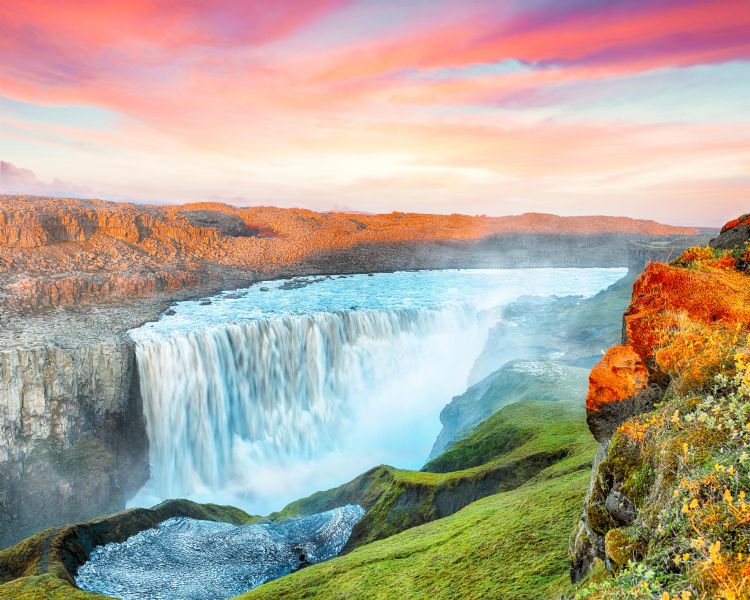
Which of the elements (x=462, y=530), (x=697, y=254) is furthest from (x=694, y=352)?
(x=462, y=530)

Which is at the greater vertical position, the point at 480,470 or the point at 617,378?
the point at 617,378

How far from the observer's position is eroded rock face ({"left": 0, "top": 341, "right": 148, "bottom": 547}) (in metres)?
22.7

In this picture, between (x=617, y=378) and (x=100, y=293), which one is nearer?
(x=617, y=378)

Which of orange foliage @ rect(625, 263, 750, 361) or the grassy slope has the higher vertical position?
orange foliage @ rect(625, 263, 750, 361)

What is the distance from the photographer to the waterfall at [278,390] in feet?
98.1

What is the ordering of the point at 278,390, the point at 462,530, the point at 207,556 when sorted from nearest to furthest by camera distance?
the point at 462,530
the point at 207,556
the point at 278,390

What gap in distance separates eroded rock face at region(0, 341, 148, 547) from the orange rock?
25.6 m

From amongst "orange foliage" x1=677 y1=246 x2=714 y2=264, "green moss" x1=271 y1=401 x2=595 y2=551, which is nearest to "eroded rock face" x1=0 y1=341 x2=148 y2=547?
"green moss" x1=271 y1=401 x2=595 y2=551

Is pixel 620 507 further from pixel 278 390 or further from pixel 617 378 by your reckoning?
pixel 278 390

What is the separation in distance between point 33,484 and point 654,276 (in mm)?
27244

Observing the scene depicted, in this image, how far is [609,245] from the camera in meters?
122

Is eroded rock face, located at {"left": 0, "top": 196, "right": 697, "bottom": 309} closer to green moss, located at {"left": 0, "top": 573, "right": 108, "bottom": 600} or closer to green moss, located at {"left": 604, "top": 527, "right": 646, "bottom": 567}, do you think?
green moss, located at {"left": 0, "top": 573, "right": 108, "bottom": 600}

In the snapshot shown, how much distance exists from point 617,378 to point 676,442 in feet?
8.25

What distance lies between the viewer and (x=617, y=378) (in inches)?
265
